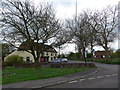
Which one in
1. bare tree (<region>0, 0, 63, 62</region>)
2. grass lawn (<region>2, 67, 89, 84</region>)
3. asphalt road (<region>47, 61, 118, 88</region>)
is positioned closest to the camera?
asphalt road (<region>47, 61, 118, 88</region>)

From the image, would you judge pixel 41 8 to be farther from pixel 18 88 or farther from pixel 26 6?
pixel 18 88

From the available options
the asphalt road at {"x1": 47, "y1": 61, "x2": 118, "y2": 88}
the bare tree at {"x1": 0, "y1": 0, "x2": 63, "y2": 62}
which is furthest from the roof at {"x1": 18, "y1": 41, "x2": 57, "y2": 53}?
the asphalt road at {"x1": 47, "y1": 61, "x2": 118, "y2": 88}

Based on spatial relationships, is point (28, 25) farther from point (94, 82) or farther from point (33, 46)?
point (94, 82)

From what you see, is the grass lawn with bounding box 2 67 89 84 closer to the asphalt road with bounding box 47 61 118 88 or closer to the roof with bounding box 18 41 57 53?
the asphalt road with bounding box 47 61 118 88

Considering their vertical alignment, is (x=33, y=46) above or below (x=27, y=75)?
above

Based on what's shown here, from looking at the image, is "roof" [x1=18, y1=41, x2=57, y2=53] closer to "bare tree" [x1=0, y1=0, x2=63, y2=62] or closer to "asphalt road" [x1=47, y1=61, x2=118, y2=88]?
A: "bare tree" [x1=0, y1=0, x2=63, y2=62]

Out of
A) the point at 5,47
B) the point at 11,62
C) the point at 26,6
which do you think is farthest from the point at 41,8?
the point at 11,62

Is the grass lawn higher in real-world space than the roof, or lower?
lower

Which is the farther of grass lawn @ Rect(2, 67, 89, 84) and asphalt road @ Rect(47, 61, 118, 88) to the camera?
grass lawn @ Rect(2, 67, 89, 84)

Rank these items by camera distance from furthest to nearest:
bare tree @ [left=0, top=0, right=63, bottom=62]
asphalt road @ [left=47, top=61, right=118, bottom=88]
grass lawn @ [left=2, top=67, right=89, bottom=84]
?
bare tree @ [left=0, top=0, right=63, bottom=62], grass lawn @ [left=2, top=67, right=89, bottom=84], asphalt road @ [left=47, top=61, right=118, bottom=88]

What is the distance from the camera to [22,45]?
19.3 metres

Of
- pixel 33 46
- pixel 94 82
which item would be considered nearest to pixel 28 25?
pixel 33 46

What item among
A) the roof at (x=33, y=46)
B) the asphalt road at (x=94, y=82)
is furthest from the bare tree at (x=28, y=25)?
the asphalt road at (x=94, y=82)

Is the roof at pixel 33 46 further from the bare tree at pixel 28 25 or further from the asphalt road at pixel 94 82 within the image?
the asphalt road at pixel 94 82
